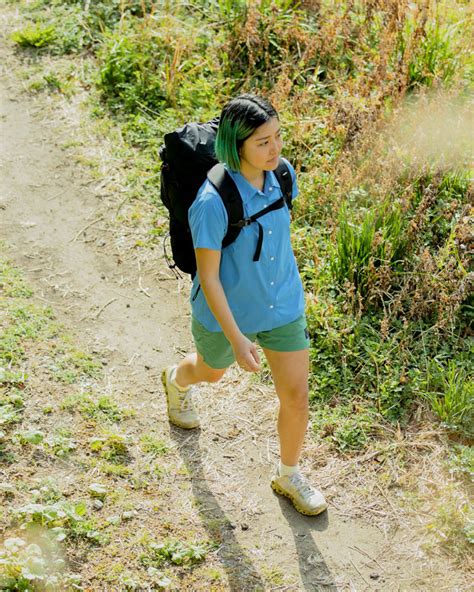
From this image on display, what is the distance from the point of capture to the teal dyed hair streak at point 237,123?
3502mm

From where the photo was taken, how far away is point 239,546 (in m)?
4.23

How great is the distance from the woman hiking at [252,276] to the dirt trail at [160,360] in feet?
1.39

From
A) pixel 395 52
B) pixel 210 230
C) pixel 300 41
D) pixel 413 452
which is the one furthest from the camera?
pixel 300 41

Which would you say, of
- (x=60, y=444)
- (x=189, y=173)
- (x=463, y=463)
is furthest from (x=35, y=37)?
(x=463, y=463)

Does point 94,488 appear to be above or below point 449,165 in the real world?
below

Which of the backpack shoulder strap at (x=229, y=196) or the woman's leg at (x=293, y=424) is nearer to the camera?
the backpack shoulder strap at (x=229, y=196)

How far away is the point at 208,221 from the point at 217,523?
1.63 metres

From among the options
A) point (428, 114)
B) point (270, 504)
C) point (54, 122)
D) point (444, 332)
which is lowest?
point (270, 504)

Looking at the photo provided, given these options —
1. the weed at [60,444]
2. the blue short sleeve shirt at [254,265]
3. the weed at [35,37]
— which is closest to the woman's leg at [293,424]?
the blue short sleeve shirt at [254,265]

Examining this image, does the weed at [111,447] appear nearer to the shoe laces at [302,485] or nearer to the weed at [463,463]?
the shoe laces at [302,485]

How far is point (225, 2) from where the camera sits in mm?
7695

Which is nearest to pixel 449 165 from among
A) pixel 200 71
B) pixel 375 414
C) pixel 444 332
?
pixel 444 332

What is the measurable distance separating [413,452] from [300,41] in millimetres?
3909

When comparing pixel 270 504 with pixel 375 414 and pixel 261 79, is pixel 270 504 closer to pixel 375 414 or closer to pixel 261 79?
pixel 375 414
